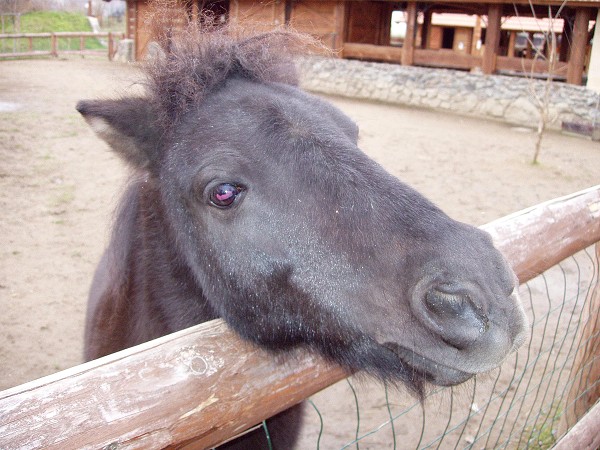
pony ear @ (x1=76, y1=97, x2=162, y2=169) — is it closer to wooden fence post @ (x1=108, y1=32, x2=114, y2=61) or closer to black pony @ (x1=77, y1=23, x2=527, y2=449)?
black pony @ (x1=77, y1=23, x2=527, y2=449)

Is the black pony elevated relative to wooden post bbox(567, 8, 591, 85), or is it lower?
lower

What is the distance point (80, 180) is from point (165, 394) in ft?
25.6

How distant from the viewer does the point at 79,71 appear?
2134 cm

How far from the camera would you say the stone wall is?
46.1 ft

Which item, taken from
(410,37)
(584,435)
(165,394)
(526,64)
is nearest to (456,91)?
(526,64)

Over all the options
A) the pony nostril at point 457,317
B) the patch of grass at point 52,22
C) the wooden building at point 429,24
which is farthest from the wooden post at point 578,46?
the patch of grass at point 52,22

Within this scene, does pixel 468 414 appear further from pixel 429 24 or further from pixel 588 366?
pixel 429 24

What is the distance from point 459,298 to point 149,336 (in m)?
1.32

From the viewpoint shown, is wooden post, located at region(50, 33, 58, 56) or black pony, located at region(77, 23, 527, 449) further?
wooden post, located at region(50, 33, 58, 56)

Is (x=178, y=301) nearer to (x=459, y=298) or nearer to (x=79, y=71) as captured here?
(x=459, y=298)

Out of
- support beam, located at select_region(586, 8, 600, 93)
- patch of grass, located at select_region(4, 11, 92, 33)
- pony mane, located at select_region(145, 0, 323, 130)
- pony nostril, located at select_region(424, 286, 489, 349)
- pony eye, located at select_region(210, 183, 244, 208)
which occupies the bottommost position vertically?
pony nostril, located at select_region(424, 286, 489, 349)

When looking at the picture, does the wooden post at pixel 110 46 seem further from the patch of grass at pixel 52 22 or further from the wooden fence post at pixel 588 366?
the wooden fence post at pixel 588 366

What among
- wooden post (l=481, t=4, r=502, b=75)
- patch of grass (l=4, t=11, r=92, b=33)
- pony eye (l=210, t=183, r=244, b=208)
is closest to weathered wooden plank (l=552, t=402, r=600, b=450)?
pony eye (l=210, t=183, r=244, b=208)

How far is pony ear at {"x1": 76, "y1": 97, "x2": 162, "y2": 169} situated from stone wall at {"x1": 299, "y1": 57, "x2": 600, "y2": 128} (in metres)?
11.5
